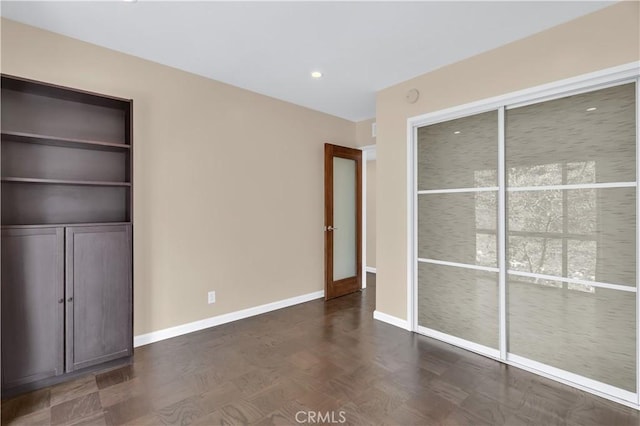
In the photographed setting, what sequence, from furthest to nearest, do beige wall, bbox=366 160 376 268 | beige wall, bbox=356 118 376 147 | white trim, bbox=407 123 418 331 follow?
beige wall, bbox=366 160 376 268
beige wall, bbox=356 118 376 147
white trim, bbox=407 123 418 331

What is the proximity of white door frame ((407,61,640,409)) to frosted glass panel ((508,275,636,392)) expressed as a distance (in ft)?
0.15

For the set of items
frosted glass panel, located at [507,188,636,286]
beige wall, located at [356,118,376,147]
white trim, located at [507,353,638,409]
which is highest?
beige wall, located at [356,118,376,147]

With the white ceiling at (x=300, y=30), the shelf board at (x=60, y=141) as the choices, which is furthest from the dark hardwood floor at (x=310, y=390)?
the white ceiling at (x=300, y=30)

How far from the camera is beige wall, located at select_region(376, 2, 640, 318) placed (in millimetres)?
2176

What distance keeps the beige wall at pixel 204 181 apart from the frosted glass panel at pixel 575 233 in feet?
8.37

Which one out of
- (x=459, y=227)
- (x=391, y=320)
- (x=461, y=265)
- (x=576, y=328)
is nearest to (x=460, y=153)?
(x=459, y=227)

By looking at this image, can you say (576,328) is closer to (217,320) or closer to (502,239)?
(502,239)

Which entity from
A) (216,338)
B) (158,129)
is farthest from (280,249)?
(158,129)

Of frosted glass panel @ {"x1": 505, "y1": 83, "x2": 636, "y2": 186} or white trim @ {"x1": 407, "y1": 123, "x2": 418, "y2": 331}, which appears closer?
frosted glass panel @ {"x1": 505, "y1": 83, "x2": 636, "y2": 186}

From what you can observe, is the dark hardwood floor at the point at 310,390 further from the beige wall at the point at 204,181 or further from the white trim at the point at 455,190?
the white trim at the point at 455,190

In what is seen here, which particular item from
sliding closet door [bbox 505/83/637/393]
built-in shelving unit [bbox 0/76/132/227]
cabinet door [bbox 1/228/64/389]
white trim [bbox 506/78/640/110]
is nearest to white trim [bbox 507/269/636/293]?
sliding closet door [bbox 505/83/637/393]

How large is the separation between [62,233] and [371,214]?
5121mm

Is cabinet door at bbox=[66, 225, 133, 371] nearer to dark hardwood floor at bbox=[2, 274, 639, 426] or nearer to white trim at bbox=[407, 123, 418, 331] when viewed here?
dark hardwood floor at bbox=[2, 274, 639, 426]
